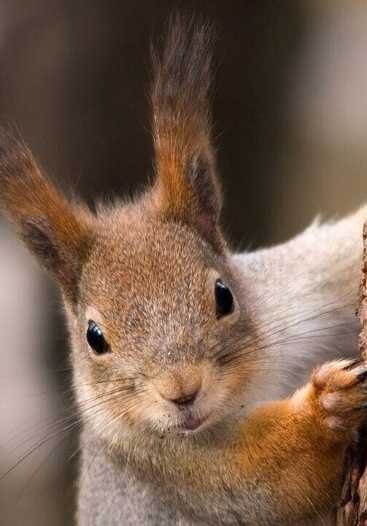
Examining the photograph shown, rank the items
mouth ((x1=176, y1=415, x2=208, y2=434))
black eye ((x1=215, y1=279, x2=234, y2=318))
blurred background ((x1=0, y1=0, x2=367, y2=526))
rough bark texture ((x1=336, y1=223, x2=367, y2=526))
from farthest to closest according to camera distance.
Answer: blurred background ((x1=0, y1=0, x2=367, y2=526))
black eye ((x1=215, y1=279, x2=234, y2=318))
mouth ((x1=176, y1=415, x2=208, y2=434))
rough bark texture ((x1=336, y1=223, x2=367, y2=526))

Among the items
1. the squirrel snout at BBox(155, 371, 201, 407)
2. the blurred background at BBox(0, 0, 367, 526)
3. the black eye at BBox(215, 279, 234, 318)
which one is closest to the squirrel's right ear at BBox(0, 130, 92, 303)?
the black eye at BBox(215, 279, 234, 318)

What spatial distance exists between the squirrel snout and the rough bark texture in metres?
0.33

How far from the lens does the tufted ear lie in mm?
2176

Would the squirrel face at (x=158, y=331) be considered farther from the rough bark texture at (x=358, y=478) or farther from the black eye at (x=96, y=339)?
the rough bark texture at (x=358, y=478)

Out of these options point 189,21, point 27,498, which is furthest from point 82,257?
point 27,498

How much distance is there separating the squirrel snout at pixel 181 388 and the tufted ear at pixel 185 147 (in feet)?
1.61

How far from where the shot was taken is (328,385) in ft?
6.21

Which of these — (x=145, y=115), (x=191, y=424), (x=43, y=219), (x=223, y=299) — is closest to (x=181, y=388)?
(x=191, y=424)

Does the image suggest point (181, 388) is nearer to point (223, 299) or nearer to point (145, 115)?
point (223, 299)

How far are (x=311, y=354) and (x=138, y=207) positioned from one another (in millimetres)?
578

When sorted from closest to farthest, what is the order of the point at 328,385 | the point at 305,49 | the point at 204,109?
the point at 328,385 < the point at 204,109 < the point at 305,49

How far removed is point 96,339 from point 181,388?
0.33 meters

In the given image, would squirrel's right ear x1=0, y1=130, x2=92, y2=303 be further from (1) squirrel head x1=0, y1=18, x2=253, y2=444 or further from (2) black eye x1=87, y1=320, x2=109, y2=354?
Result: (2) black eye x1=87, y1=320, x2=109, y2=354

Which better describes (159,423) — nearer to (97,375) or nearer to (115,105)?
(97,375)
